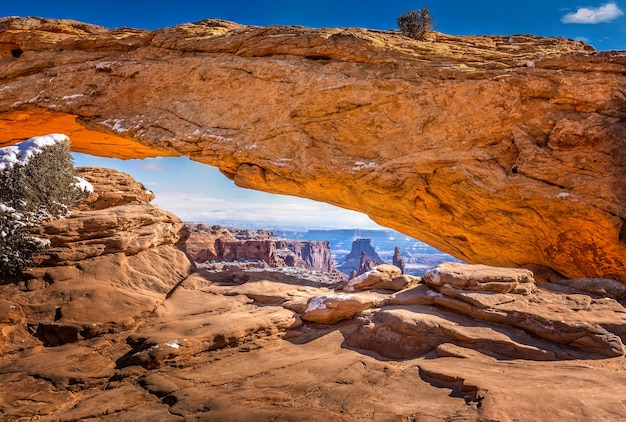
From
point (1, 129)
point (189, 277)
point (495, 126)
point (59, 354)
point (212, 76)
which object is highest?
point (212, 76)

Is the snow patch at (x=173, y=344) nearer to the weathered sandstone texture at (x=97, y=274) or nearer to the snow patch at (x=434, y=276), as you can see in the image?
the weathered sandstone texture at (x=97, y=274)

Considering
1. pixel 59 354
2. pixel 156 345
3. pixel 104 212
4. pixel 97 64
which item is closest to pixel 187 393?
pixel 156 345

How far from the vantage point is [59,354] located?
7551 millimetres

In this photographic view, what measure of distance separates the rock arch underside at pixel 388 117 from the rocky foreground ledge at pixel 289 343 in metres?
4.27

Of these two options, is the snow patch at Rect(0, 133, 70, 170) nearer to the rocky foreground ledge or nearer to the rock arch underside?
the rocky foreground ledge

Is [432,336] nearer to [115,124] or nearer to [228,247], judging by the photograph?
[115,124]

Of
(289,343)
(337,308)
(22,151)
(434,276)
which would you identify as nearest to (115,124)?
(22,151)

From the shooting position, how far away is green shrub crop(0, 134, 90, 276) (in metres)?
9.17

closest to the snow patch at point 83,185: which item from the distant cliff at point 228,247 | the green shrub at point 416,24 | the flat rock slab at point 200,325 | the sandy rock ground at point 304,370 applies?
the sandy rock ground at point 304,370

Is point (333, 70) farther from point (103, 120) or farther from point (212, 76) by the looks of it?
point (103, 120)

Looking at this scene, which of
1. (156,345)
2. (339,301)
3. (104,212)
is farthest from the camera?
(104,212)

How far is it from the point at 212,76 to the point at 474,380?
14.7 m

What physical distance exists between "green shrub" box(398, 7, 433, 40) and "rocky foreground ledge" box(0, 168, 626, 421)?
11.9 m

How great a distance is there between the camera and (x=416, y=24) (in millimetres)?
16672
